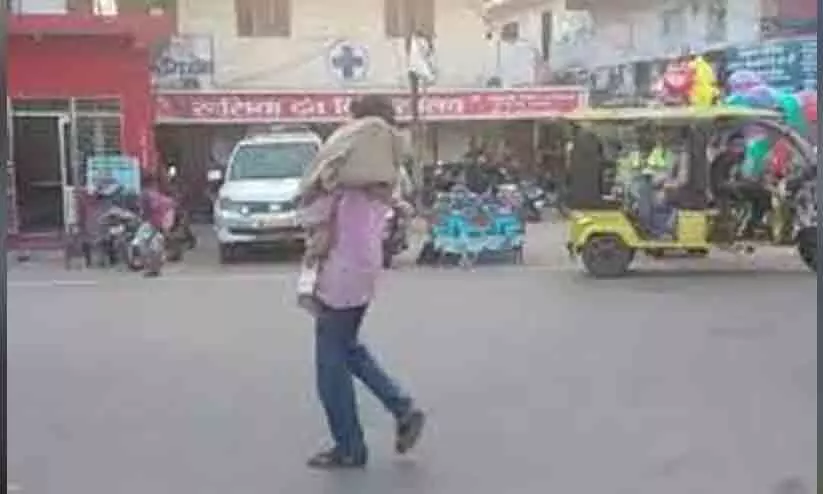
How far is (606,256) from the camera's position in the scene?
56.4 feet

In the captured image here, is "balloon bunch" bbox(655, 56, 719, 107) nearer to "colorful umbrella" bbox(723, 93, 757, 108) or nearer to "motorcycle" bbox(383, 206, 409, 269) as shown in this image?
"colorful umbrella" bbox(723, 93, 757, 108)

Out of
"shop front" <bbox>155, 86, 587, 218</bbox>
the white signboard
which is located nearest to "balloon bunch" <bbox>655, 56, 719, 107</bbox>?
"shop front" <bbox>155, 86, 587, 218</bbox>

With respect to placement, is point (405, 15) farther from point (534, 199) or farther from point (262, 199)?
point (262, 199)

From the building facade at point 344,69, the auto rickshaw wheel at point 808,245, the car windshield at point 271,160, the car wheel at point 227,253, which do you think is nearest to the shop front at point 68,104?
the car windshield at point 271,160

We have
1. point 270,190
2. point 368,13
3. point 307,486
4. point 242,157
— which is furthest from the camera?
point 368,13

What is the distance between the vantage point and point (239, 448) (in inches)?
286

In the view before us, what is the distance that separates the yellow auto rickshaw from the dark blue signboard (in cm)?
642

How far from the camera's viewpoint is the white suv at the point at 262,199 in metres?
21.7

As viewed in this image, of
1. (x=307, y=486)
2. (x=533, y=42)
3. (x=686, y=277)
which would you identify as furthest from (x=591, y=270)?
(x=533, y=42)

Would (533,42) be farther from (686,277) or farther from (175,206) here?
(686,277)

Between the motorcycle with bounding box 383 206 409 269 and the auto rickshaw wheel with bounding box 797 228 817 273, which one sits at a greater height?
the motorcycle with bounding box 383 206 409 269

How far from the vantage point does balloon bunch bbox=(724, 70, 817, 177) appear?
1747 centimetres

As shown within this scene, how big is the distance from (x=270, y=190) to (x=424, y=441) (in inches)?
580

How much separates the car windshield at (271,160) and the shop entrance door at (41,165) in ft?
11.5
